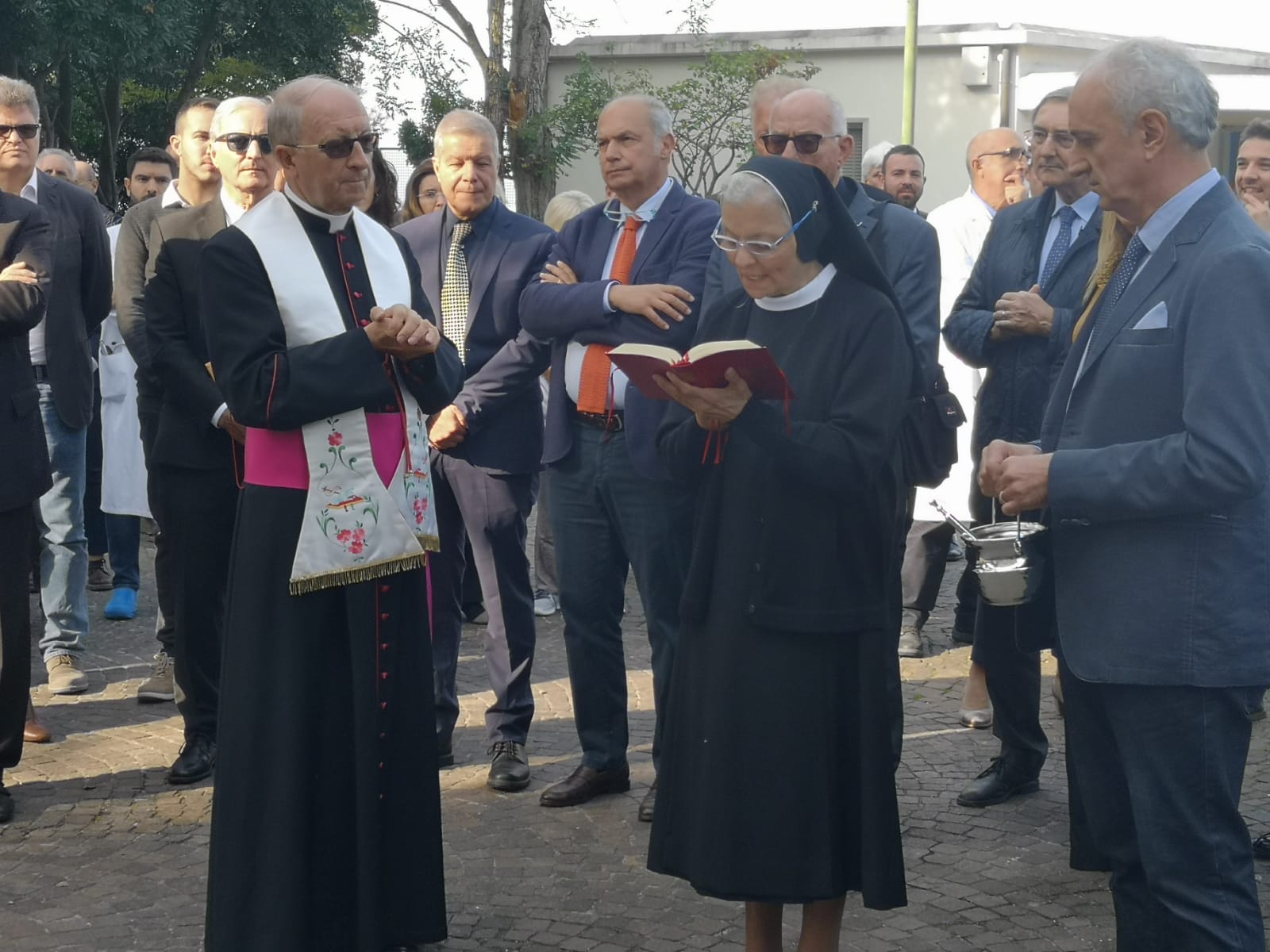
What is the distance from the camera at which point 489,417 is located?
6.26 m

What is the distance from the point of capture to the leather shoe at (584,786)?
19.6 ft

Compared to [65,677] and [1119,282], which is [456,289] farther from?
[1119,282]

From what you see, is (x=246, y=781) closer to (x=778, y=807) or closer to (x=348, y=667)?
(x=348, y=667)

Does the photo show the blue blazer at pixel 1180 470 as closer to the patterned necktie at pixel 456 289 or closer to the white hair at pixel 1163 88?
the white hair at pixel 1163 88

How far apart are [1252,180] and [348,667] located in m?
4.28

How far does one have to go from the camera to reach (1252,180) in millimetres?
6453

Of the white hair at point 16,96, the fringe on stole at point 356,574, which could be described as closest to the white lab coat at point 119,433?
the white hair at point 16,96

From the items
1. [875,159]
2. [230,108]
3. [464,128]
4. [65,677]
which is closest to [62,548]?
[65,677]

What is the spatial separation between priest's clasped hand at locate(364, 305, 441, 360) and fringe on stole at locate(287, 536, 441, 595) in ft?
1.85

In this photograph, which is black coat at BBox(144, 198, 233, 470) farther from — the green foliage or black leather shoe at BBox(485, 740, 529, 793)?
the green foliage

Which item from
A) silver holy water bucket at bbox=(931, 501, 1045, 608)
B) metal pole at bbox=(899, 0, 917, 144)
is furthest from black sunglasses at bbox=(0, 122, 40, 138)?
metal pole at bbox=(899, 0, 917, 144)

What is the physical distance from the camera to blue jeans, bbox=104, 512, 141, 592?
9320 mm

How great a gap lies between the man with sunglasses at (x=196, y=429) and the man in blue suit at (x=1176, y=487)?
342 cm

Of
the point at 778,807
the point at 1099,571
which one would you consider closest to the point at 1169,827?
the point at 1099,571
